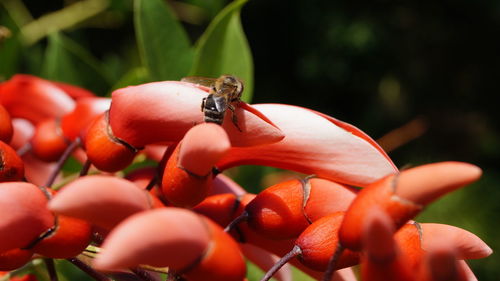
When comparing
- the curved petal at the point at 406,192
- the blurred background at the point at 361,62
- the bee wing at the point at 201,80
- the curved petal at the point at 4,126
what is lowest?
the blurred background at the point at 361,62

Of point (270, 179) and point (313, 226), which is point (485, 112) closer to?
point (270, 179)

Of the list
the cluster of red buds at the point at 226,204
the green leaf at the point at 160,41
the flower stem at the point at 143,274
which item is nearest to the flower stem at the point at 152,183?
the cluster of red buds at the point at 226,204

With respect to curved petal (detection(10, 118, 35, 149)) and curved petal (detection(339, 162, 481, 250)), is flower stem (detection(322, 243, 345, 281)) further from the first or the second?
curved petal (detection(10, 118, 35, 149))

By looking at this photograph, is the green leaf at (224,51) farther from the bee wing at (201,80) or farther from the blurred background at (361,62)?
the bee wing at (201,80)

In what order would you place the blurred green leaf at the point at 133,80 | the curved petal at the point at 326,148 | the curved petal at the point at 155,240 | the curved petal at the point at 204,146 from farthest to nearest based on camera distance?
the blurred green leaf at the point at 133,80 < the curved petal at the point at 326,148 < the curved petal at the point at 204,146 < the curved petal at the point at 155,240

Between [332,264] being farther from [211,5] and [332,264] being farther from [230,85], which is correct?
[211,5]

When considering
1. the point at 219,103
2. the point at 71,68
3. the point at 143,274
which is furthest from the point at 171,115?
the point at 71,68

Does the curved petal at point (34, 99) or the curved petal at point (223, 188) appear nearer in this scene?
the curved petal at point (223, 188)
